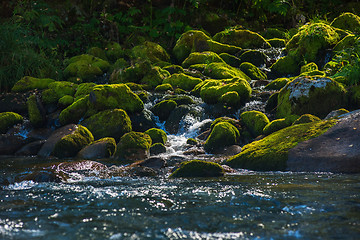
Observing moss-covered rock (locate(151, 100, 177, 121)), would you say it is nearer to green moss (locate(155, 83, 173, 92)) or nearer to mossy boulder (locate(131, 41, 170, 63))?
green moss (locate(155, 83, 173, 92))

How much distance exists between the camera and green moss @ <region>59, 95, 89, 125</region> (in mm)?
9867

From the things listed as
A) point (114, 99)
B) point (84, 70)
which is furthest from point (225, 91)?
point (84, 70)

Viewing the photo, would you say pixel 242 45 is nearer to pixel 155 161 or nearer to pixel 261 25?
Result: pixel 261 25

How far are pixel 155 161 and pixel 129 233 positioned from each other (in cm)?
356

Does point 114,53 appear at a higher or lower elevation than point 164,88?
higher

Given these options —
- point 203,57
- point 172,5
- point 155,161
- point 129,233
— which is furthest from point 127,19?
point 129,233

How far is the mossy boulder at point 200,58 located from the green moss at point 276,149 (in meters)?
7.75

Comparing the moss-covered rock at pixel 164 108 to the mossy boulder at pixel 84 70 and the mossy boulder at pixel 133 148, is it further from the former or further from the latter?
the mossy boulder at pixel 84 70

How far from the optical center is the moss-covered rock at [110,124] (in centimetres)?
901

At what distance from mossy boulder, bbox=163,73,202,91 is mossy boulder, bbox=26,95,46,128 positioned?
4.48m

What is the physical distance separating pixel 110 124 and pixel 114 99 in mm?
1117

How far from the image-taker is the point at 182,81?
40.9ft

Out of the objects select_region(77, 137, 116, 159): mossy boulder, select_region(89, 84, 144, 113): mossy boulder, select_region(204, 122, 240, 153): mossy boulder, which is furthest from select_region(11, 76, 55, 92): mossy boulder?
select_region(204, 122, 240, 153): mossy boulder

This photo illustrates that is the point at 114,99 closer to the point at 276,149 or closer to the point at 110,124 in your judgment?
the point at 110,124
